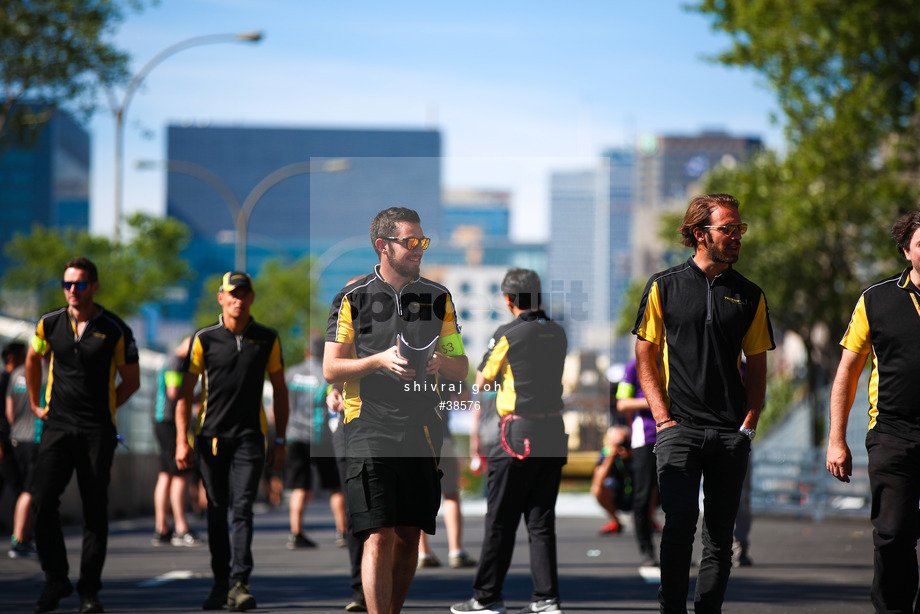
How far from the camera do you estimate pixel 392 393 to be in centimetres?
611

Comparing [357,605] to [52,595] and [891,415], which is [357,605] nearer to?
[52,595]

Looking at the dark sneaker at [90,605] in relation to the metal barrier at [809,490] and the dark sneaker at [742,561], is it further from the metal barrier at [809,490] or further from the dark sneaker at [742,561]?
the metal barrier at [809,490]

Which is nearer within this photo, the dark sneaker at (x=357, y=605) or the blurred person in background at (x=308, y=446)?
the dark sneaker at (x=357, y=605)

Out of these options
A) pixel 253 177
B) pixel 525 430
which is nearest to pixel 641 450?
pixel 525 430

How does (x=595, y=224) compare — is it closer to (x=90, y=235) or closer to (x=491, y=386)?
(x=491, y=386)

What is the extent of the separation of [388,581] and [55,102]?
19.8 metres

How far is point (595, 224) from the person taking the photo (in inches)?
384

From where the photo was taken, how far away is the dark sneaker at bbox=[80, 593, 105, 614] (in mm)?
7941

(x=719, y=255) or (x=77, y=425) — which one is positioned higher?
(x=719, y=255)

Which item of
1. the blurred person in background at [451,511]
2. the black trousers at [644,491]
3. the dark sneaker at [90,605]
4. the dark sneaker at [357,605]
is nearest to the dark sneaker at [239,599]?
the dark sneaker at [357,605]

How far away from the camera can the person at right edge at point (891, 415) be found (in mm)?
5996

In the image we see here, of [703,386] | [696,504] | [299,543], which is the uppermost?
[703,386]

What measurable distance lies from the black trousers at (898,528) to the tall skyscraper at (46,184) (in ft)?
521

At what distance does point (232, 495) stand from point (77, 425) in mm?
1034
